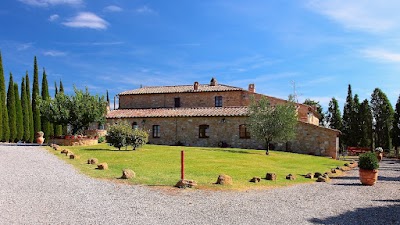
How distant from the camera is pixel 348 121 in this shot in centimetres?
5053

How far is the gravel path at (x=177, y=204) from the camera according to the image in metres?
8.22

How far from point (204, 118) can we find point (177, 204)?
27131 mm

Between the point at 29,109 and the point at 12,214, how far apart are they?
4376 centimetres

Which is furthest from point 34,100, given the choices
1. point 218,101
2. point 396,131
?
point 396,131

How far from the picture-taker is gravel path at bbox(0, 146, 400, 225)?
822cm

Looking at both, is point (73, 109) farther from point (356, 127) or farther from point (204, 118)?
point (356, 127)

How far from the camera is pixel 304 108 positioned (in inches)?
1501

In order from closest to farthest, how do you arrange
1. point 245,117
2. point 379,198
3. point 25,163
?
point 379,198 → point 25,163 → point 245,117

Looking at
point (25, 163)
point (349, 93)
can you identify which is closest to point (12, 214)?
point (25, 163)

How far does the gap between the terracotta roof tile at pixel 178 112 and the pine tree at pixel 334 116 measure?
23.0 metres

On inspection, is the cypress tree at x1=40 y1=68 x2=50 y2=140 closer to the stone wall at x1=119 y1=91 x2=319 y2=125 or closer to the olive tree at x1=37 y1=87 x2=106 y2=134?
the stone wall at x1=119 y1=91 x2=319 y2=125

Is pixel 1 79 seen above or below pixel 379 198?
above

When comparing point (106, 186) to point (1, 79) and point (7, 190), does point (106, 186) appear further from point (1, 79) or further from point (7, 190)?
point (1, 79)

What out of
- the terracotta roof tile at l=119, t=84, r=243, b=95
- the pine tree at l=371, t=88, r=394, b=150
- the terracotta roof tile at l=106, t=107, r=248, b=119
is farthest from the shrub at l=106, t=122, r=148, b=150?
the pine tree at l=371, t=88, r=394, b=150
